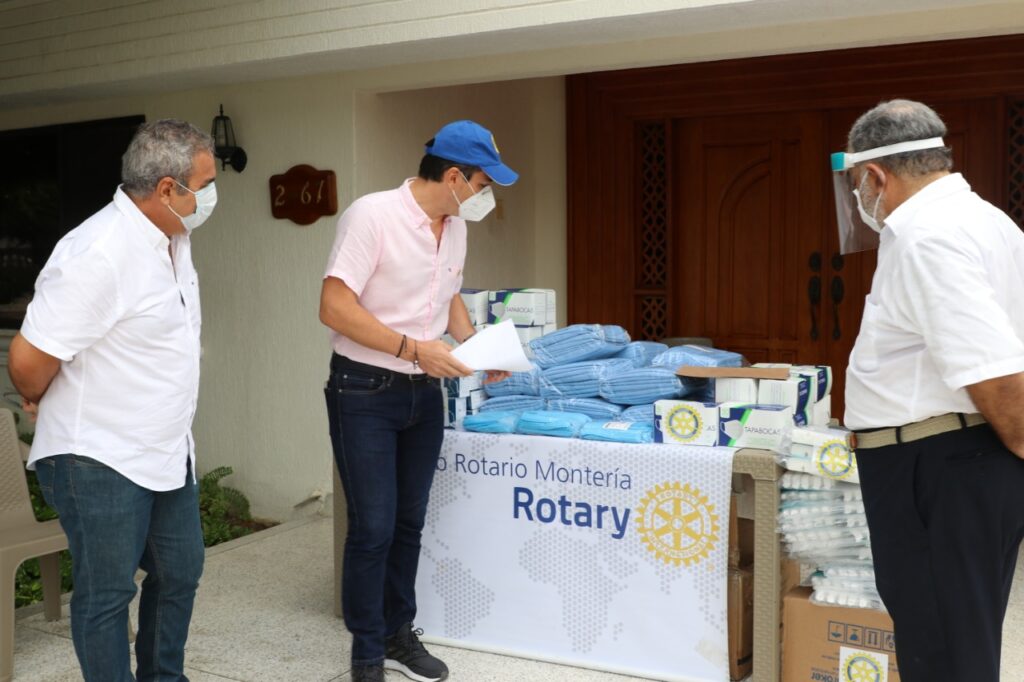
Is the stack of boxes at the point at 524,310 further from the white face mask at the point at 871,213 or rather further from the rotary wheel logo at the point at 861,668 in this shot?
the white face mask at the point at 871,213

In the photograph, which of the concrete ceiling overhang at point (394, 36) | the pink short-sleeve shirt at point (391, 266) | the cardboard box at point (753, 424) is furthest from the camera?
the concrete ceiling overhang at point (394, 36)

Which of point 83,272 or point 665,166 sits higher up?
point 665,166

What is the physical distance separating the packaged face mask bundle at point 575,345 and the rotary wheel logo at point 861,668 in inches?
53.7

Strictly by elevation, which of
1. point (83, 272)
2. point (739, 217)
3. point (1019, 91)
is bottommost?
point (83, 272)

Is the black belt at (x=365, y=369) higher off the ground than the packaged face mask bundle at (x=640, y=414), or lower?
higher

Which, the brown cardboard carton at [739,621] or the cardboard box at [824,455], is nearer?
the cardboard box at [824,455]

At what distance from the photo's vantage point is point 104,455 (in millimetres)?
2502

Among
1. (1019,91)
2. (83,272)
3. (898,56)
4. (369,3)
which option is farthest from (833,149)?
(83,272)

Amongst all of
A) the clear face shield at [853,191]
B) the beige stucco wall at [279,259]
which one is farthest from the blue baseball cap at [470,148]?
the beige stucco wall at [279,259]

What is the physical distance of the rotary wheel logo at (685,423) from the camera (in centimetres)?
339

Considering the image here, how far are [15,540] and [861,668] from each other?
289 cm

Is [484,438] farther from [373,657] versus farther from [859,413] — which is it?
[859,413]

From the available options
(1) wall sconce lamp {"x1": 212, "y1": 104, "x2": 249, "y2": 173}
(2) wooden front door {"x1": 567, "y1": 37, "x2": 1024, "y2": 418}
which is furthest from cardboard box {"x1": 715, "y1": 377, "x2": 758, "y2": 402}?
(1) wall sconce lamp {"x1": 212, "y1": 104, "x2": 249, "y2": 173}

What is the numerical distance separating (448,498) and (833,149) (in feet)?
11.7
